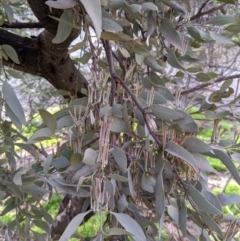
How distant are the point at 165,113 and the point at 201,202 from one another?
84mm

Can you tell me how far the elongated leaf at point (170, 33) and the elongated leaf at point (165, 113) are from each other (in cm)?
9

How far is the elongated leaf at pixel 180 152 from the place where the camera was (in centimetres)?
31

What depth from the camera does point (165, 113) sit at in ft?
1.09

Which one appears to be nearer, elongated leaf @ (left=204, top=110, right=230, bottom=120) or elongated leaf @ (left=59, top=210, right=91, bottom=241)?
elongated leaf @ (left=59, top=210, right=91, bottom=241)

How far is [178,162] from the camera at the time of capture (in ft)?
1.18

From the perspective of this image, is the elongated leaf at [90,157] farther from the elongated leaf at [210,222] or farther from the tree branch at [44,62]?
the tree branch at [44,62]

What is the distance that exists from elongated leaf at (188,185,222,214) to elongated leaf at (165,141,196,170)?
1.2 inches

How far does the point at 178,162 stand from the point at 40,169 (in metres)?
0.14

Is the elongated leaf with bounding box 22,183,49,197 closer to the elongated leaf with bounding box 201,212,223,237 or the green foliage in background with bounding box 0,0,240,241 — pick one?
the green foliage in background with bounding box 0,0,240,241

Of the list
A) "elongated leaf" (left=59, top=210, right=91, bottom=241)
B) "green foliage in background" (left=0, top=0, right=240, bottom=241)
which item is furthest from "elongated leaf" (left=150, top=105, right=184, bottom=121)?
"elongated leaf" (left=59, top=210, right=91, bottom=241)

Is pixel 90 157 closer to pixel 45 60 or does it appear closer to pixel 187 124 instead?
pixel 187 124

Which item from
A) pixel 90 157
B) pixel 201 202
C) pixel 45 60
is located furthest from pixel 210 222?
pixel 45 60

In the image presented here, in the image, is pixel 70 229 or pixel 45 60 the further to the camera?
pixel 45 60

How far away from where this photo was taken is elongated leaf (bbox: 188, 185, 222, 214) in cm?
33
